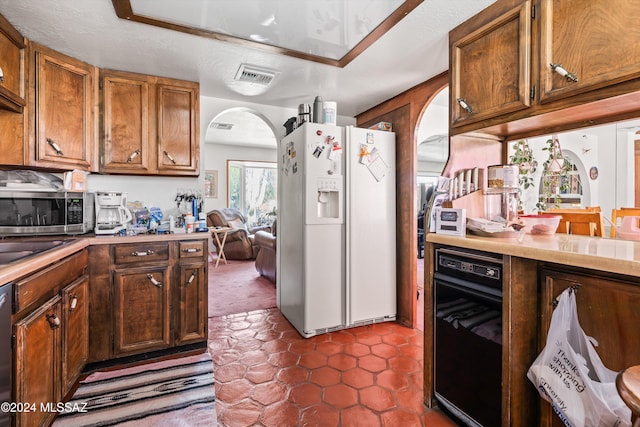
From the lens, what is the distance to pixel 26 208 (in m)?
2.03

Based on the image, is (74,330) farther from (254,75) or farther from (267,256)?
(267,256)

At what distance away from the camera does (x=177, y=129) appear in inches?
105

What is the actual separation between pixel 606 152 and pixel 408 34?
129 centimetres

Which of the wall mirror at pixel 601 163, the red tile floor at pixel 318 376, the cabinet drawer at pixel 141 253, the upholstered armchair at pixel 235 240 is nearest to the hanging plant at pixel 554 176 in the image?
the wall mirror at pixel 601 163

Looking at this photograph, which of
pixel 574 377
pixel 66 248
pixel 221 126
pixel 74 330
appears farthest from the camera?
pixel 221 126

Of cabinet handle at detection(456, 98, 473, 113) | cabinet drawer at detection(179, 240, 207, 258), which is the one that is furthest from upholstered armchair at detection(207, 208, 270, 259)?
cabinet handle at detection(456, 98, 473, 113)

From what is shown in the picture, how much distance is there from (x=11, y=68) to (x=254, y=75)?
1.51 metres

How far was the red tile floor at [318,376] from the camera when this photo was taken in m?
1.70

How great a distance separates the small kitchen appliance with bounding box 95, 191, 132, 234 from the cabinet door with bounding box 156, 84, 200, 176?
0.40 meters

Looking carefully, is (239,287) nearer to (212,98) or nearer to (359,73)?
(212,98)

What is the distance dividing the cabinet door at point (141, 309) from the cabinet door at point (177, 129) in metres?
0.90

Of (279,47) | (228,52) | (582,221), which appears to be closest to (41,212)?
(228,52)

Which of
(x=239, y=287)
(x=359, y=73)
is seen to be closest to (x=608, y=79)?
(x=359, y=73)

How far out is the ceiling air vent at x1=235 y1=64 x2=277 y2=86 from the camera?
7.99 ft
